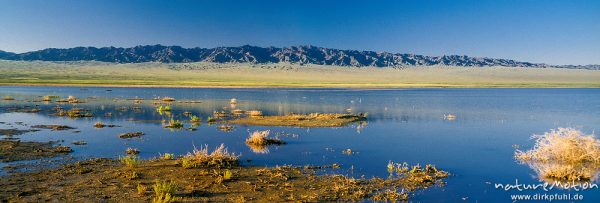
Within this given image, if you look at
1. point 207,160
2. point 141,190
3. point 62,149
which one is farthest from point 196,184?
point 62,149

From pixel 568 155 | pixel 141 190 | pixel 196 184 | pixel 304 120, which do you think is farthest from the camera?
pixel 304 120

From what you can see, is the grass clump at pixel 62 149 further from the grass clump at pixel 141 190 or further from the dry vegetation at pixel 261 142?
the grass clump at pixel 141 190

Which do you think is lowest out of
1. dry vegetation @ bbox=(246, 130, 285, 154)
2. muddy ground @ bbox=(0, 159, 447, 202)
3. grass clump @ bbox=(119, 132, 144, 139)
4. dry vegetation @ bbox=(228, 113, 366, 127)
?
dry vegetation @ bbox=(228, 113, 366, 127)

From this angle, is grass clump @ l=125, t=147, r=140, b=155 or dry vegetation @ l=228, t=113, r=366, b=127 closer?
grass clump @ l=125, t=147, r=140, b=155

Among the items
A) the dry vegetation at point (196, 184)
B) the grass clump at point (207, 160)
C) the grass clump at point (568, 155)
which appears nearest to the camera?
the dry vegetation at point (196, 184)

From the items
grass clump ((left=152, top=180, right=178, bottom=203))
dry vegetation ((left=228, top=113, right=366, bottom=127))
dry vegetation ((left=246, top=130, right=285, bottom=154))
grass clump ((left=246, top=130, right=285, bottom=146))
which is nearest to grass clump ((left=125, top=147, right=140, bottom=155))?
dry vegetation ((left=246, top=130, right=285, bottom=154))

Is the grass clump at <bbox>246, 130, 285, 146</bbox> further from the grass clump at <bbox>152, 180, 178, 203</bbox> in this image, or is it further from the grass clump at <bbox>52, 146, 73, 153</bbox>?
the grass clump at <bbox>152, 180, 178, 203</bbox>

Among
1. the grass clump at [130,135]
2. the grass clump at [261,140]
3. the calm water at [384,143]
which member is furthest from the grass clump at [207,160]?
the grass clump at [130,135]

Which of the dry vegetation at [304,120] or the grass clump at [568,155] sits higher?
the grass clump at [568,155]

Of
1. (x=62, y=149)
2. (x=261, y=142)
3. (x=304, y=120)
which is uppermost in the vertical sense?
(x=62, y=149)

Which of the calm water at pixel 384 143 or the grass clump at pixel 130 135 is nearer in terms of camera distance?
the calm water at pixel 384 143

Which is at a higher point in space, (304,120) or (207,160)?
(207,160)

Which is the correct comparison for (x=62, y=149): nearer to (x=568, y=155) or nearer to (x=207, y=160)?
(x=207, y=160)

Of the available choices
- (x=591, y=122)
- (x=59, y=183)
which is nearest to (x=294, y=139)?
(x=59, y=183)
